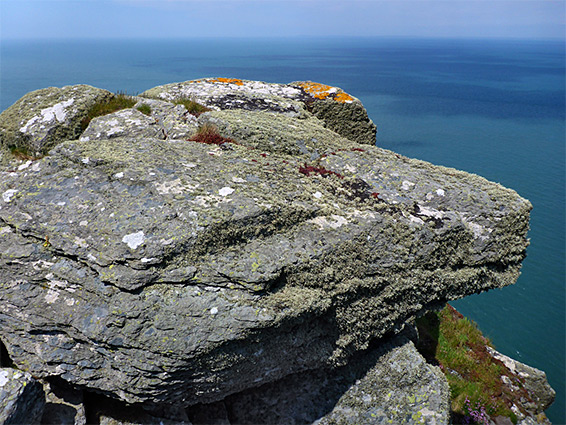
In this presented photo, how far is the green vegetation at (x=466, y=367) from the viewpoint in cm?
1304

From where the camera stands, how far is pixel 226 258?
7281 mm

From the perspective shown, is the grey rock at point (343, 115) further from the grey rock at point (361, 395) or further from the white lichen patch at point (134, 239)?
the white lichen patch at point (134, 239)

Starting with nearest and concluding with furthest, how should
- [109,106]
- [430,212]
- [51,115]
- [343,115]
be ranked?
[430,212]
[51,115]
[109,106]
[343,115]

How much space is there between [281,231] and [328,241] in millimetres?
1033

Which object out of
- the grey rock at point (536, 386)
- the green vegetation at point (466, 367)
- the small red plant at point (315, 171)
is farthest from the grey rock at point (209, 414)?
the grey rock at point (536, 386)

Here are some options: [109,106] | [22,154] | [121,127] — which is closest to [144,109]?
[109,106]

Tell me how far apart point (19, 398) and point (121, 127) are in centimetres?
702

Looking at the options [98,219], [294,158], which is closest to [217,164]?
[294,158]

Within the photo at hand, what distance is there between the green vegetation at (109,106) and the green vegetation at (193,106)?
162cm

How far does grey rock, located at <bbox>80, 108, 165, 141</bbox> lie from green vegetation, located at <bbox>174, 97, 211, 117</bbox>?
160 centimetres

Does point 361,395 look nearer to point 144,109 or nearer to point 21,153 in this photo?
point 144,109

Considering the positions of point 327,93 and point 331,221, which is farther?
point 327,93

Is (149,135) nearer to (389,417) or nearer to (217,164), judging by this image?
(217,164)

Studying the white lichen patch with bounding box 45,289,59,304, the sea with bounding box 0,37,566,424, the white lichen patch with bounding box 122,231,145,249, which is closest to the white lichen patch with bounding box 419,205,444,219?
the white lichen patch with bounding box 122,231,145,249
